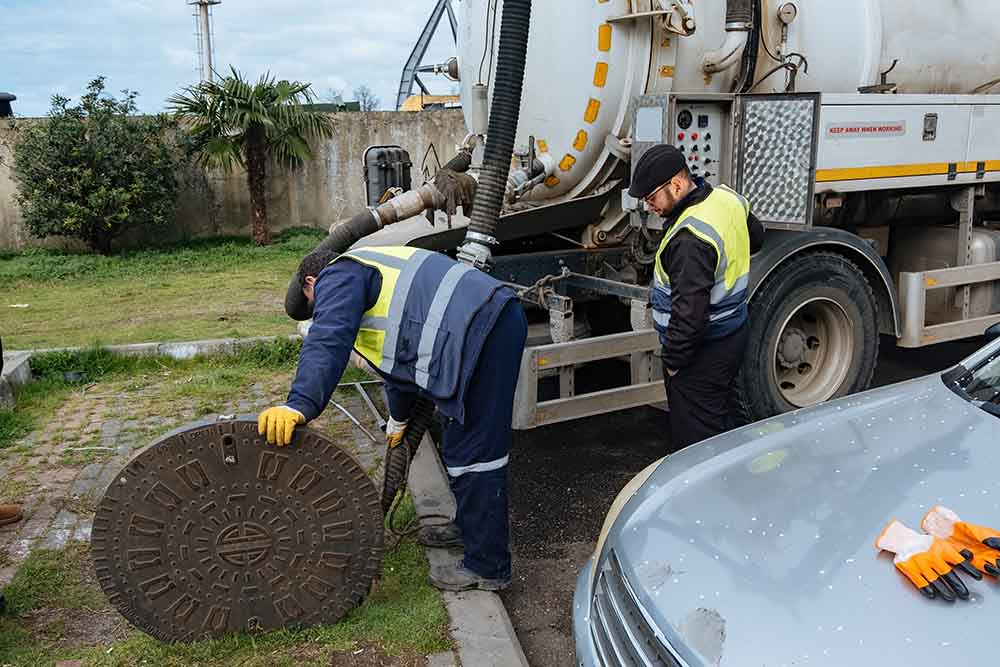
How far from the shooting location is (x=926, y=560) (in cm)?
194

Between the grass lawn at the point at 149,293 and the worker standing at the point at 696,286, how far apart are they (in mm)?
4494

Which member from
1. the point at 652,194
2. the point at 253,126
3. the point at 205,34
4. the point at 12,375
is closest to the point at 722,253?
the point at 652,194

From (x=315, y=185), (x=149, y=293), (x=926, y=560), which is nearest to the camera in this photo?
(x=926, y=560)

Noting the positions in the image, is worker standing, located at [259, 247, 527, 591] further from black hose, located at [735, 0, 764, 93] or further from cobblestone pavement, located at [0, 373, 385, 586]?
black hose, located at [735, 0, 764, 93]

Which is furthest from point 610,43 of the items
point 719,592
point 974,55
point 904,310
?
point 719,592

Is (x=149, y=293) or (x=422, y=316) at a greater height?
(x=422, y=316)

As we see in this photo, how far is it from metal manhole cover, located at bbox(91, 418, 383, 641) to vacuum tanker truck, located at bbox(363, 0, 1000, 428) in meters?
1.30

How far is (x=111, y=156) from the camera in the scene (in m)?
11.6

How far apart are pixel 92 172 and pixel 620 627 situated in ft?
36.7

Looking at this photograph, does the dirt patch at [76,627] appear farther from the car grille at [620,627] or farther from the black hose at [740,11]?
the black hose at [740,11]

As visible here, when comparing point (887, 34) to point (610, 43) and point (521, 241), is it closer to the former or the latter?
point (610, 43)

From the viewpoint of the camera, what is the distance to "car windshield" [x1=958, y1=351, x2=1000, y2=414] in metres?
2.66

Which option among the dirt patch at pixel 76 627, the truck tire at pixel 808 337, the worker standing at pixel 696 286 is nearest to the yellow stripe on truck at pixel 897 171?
the truck tire at pixel 808 337

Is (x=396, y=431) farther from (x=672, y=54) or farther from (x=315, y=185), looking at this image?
(x=315, y=185)
